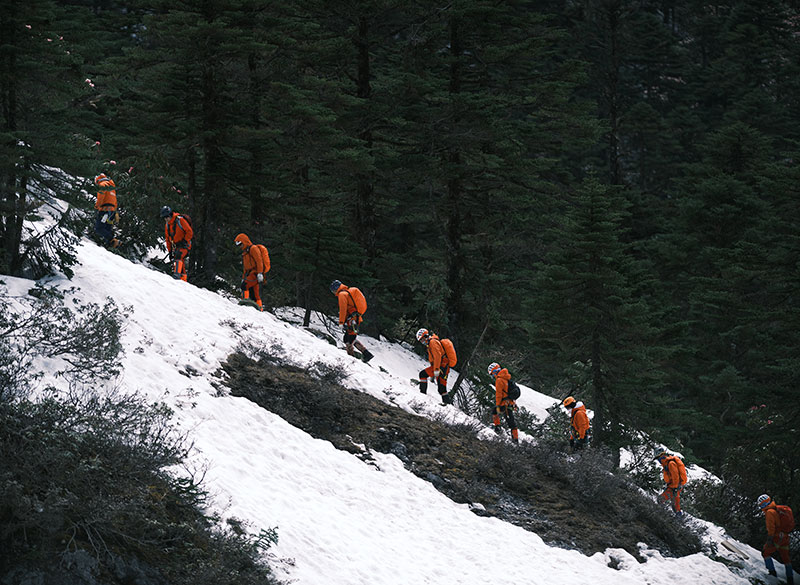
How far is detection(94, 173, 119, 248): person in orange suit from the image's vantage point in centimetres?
1526

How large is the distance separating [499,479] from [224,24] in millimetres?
12588

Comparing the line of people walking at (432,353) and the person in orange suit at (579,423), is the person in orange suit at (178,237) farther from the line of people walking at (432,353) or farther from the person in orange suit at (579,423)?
the person in orange suit at (579,423)

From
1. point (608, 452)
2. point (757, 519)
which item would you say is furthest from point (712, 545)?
point (757, 519)

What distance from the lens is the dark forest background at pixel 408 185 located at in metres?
18.6

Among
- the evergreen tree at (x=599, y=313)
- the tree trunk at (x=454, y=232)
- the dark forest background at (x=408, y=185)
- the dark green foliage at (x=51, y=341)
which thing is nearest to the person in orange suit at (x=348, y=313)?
the dark forest background at (x=408, y=185)

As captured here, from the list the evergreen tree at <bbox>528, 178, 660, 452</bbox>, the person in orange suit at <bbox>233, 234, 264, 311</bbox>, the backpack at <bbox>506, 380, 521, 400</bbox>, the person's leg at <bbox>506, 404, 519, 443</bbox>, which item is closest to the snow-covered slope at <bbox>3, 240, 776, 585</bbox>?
the person in orange suit at <bbox>233, 234, 264, 311</bbox>

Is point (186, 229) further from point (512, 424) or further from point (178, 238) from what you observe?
point (512, 424)

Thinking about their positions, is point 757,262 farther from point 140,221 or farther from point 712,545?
point 140,221

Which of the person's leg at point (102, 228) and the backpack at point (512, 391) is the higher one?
the person's leg at point (102, 228)

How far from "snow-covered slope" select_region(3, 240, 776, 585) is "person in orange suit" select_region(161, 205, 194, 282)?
210cm

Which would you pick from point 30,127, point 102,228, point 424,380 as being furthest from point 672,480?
point 30,127

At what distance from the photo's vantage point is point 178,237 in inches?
669

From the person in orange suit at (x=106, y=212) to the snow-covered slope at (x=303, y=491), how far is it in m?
1.00

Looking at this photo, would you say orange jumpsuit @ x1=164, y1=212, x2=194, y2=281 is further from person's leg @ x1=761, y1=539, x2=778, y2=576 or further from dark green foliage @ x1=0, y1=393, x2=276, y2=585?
person's leg @ x1=761, y1=539, x2=778, y2=576
